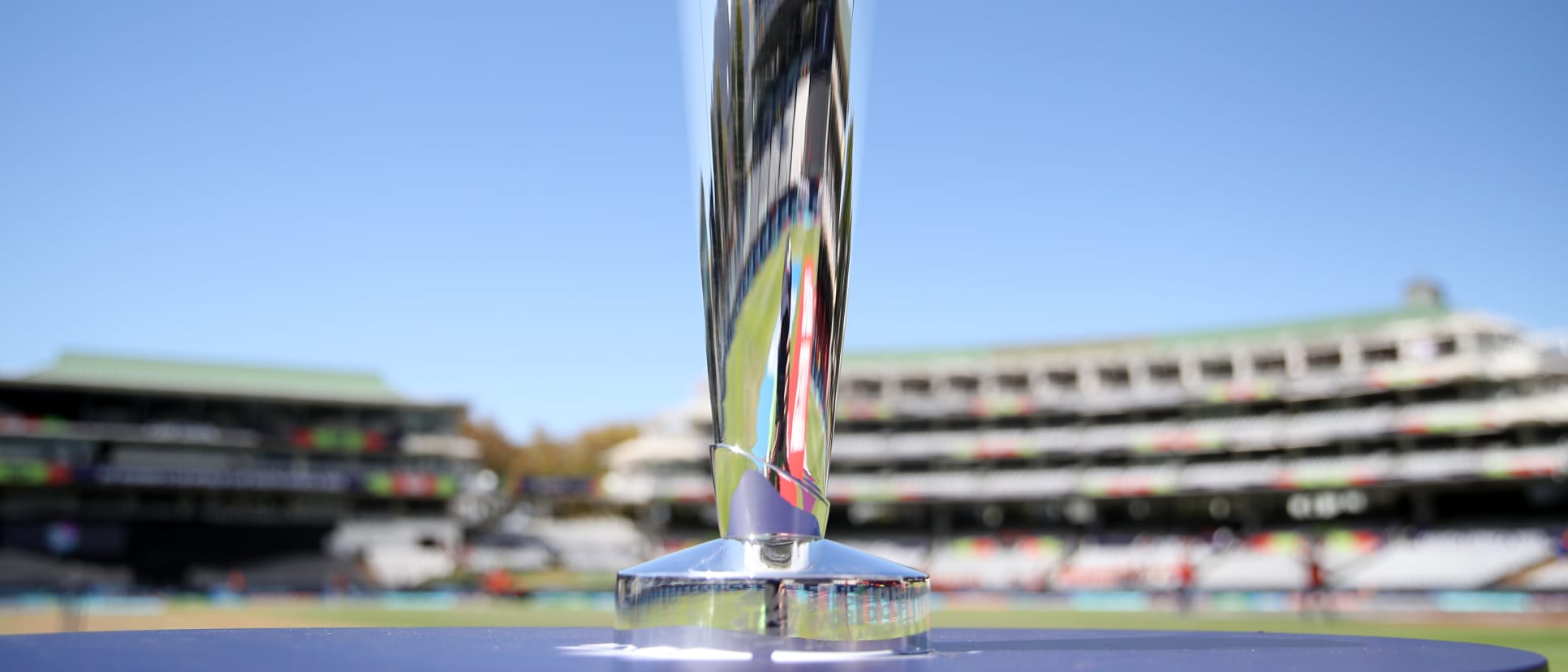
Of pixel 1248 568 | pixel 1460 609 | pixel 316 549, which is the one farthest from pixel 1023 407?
pixel 316 549

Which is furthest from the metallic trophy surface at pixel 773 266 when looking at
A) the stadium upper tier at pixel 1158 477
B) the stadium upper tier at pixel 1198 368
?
the stadium upper tier at pixel 1198 368

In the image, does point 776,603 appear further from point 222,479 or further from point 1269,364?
point 1269,364

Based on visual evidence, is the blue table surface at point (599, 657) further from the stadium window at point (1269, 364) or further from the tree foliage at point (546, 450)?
the tree foliage at point (546, 450)

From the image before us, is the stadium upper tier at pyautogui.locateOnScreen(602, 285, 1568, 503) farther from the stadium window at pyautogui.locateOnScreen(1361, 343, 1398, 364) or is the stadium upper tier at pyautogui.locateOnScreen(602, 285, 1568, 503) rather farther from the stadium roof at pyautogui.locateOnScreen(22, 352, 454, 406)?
the stadium roof at pyautogui.locateOnScreen(22, 352, 454, 406)

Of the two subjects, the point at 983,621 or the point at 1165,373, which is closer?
the point at 983,621

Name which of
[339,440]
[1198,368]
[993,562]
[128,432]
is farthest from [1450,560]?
[128,432]

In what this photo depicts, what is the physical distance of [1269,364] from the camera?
58.1 meters

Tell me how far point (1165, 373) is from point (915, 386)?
44.4 ft

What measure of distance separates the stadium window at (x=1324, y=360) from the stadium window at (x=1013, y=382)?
13681 millimetres

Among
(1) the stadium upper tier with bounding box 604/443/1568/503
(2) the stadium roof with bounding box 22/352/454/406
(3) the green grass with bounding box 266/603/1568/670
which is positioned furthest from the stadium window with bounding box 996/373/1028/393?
(2) the stadium roof with bounding box 22/352/454/406

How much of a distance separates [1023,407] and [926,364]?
7963 mm

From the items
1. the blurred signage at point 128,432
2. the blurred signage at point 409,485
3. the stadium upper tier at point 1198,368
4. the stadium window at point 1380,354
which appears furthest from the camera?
the blurred signage at point 409,485

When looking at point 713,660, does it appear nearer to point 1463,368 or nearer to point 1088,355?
point 1463,368

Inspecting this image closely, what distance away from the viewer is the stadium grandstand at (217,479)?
52.2 m
